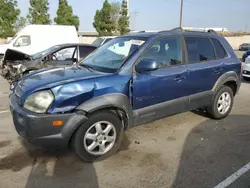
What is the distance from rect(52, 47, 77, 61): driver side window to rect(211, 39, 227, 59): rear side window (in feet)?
16.1

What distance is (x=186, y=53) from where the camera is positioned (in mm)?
4262

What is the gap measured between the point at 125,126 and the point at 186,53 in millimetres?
1669

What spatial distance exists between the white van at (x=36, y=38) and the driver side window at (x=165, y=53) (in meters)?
10.5

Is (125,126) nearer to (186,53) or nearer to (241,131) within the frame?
(186,53)

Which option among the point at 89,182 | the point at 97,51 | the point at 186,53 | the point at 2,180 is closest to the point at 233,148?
the point at 186,53

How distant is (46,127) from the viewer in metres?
3.05

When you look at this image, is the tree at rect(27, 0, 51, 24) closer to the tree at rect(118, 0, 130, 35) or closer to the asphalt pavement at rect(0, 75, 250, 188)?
the tree at rect(118, 0, 130, 35)

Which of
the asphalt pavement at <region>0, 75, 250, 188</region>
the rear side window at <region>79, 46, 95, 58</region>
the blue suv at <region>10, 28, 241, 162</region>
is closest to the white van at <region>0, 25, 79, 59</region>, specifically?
the rear side window at <region>79, 46, 95, 58</region>

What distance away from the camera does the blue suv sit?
3.10 m

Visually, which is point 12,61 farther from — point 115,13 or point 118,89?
point 115,13

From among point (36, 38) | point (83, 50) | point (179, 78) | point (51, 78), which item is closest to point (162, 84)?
point (179, 78)

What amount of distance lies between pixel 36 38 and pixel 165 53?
1096cm

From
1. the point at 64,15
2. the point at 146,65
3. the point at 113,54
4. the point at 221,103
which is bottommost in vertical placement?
the point at 221,103

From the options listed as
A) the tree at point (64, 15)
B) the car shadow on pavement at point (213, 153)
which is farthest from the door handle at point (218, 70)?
the tree at point (64, 15)
